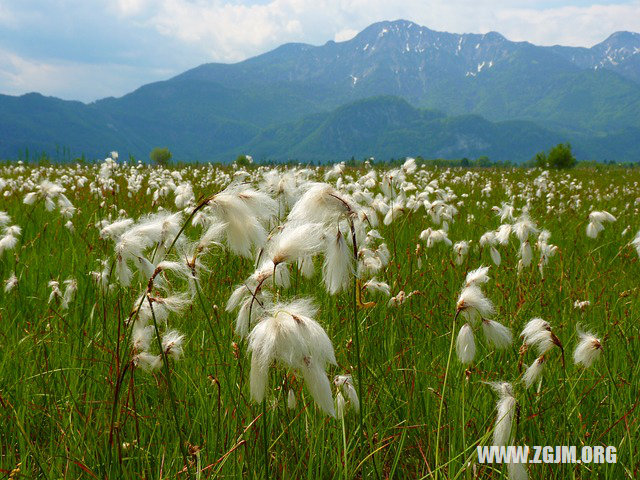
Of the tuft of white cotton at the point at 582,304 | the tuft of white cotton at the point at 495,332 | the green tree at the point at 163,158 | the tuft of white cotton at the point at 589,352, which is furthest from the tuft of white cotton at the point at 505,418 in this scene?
the green tree at the point at 163,158

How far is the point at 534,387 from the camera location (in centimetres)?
247

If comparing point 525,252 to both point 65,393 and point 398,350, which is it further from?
point 65,393

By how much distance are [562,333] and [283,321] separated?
257 centimetres

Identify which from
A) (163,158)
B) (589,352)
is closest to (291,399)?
(589,352)

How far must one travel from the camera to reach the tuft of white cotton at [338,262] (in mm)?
1518

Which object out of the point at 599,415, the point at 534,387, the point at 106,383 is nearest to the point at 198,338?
the point at 106,383

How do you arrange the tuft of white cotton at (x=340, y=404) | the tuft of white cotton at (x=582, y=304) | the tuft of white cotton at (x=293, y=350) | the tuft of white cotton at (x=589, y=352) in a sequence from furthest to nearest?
the tuft of white cotton at (x=582, y=304) → the tuft of white cotton at (x=589, y=352) → the tuft of white cotton at (x=340, y=404) → the tuft of white cotton at (x=293, y=350)

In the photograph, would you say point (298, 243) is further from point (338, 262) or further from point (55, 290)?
point (55, 290)

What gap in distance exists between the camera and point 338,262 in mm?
1541

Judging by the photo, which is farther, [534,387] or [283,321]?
[534,387]

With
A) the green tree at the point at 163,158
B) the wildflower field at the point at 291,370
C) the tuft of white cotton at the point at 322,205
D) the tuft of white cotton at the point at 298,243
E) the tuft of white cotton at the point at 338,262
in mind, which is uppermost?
the green tree at the point at 163,158

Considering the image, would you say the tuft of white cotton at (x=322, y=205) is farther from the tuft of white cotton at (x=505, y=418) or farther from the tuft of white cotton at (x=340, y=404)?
the tuft of white cotton at (x=505, y=418)

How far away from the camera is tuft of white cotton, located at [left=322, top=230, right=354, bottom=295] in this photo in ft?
4.98

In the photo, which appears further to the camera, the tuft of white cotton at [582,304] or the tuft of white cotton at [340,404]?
the tuft of white cotton at [582,304]
